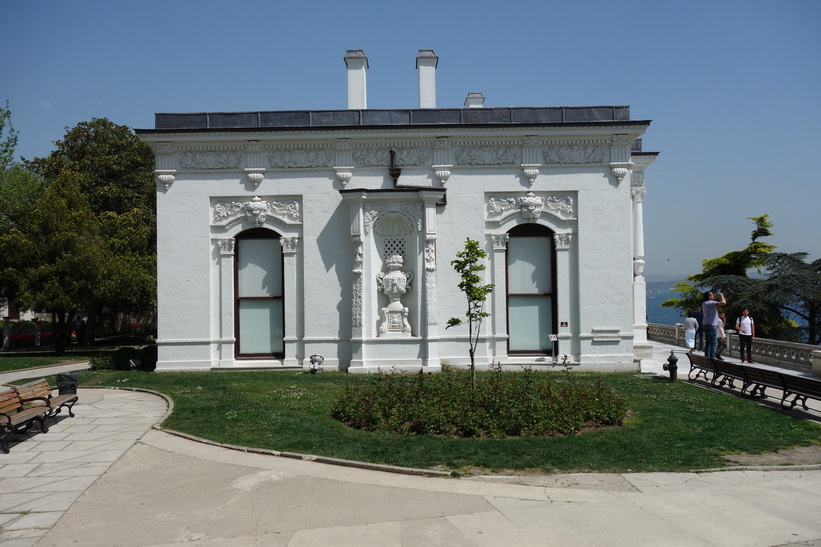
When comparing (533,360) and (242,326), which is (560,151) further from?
(242,326)

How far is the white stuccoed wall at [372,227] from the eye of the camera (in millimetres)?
17953

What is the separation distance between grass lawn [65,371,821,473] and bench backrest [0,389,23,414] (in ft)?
8.27

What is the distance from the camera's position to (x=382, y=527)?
20.4 feet

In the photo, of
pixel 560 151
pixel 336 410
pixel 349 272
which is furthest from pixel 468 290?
pixel 560 151

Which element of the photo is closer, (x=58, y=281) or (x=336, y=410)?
(x=336, y=410)

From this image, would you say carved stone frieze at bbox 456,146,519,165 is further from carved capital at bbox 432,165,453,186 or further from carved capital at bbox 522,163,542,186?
carved capital at bbox 432,165,453,186

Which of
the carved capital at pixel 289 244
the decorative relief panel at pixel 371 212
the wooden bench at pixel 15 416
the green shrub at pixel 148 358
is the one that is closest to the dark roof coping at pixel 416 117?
the decorative relief panel at pixel 371 212

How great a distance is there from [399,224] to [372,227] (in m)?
0.88

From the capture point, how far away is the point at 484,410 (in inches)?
414

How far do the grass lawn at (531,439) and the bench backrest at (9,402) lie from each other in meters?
2.52

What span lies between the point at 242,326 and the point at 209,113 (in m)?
6.95

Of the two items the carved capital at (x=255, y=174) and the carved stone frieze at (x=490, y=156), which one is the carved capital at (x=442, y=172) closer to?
the carved stone frieze at (x=490, y=156)

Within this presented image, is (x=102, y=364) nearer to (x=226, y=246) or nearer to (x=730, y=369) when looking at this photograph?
(x=226, y=246)

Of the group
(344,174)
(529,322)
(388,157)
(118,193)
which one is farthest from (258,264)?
(118,193)
